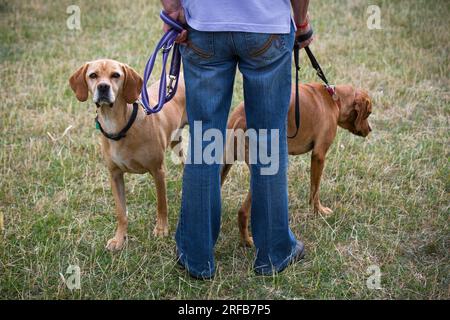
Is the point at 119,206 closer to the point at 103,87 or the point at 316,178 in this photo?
the point at 103,87

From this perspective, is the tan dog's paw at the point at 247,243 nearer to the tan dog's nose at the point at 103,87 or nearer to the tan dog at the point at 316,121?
the tan dog at the point at 316,121

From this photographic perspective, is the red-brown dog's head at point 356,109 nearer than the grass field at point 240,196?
No

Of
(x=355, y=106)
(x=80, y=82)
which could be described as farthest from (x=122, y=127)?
(x=355, y=106)

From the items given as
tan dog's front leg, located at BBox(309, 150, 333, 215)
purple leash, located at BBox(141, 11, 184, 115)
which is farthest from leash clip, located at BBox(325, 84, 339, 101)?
purple leash, located at BBox(141, 11, 184, 115)

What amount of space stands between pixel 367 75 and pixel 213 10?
4851 mm

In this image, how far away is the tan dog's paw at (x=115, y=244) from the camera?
407 centimetres

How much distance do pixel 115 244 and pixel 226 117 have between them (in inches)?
54.2

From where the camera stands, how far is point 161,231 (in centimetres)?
427

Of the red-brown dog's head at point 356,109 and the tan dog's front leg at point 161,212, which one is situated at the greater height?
the red-brown dog's head at point 356,109

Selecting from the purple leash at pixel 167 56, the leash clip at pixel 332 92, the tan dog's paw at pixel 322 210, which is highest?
the purple leash at pixel 167 56

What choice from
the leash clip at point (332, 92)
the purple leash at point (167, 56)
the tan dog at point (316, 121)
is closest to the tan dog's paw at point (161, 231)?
the tan dog at point (316, 121)

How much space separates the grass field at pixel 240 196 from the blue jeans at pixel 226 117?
196 mm

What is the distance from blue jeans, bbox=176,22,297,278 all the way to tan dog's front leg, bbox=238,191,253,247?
37cm
